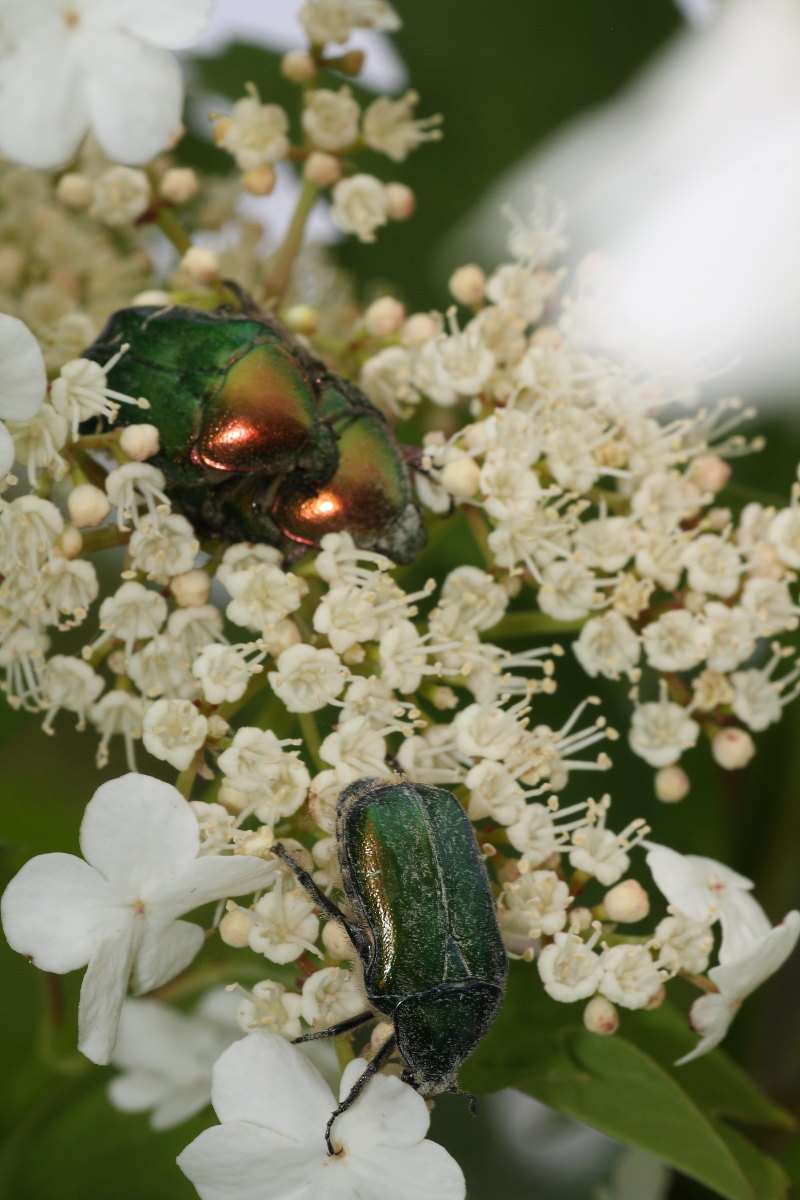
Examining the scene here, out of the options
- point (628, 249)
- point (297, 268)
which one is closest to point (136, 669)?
point (297, 268)

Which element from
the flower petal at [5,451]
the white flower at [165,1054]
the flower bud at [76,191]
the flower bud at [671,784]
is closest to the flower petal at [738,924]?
the flower bud at [671,784]

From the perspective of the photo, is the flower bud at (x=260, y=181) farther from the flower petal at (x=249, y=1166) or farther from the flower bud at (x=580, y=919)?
the flower petal at (x=249, y=1166)

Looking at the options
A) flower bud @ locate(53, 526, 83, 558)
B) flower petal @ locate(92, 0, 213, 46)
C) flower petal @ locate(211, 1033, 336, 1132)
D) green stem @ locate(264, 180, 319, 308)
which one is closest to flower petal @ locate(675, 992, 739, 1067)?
A: flower petal @ locate(211, 1033, 336, 1132)

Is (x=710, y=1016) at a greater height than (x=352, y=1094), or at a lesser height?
greater

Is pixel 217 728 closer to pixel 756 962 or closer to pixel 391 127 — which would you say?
pixel 756 962

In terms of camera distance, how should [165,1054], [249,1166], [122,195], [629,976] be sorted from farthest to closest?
1. [165,1054]
2. [122,195]
3. [629,976]
4. [249,1166]

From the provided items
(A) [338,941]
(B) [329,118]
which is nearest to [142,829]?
(A) [338,941]
